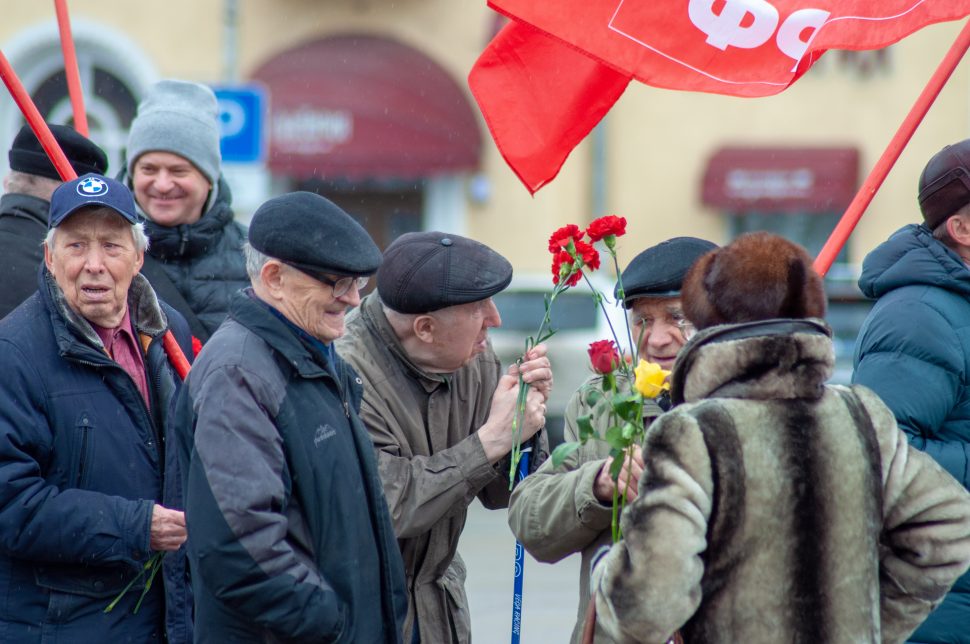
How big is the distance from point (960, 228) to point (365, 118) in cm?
1442

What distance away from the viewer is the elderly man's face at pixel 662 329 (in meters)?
3.71

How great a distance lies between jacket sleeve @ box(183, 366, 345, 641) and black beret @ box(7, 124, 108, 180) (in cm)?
170

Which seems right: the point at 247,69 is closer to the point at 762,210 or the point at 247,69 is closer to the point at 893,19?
the point at 762,210

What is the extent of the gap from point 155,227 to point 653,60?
1.82m

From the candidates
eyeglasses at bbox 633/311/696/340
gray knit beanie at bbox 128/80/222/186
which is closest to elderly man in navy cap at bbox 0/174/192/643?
gray knit beanie at bbox 128/80/222/186

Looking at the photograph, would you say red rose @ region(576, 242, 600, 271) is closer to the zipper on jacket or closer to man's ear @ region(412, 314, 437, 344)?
man's ear @ region(412, 314, 437, 344)

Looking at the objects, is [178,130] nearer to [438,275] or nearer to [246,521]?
[438,275]

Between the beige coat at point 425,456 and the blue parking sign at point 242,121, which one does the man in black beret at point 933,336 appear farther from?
the blue parking sign at point 242,121

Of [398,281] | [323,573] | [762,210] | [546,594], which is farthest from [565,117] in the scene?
[762,210]

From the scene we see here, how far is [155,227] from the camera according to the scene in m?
4.82

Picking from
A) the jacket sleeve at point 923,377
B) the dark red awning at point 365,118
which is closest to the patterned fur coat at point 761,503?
the jacket sleeve at point 923,377

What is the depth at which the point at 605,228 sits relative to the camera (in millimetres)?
3410

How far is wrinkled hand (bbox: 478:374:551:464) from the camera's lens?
12.5 ft

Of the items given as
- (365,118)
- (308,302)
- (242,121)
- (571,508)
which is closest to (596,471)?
(571,508)
